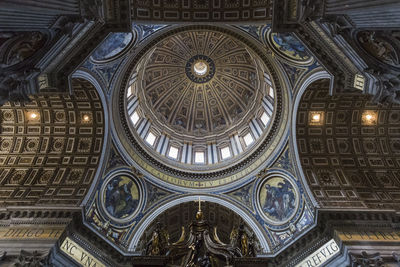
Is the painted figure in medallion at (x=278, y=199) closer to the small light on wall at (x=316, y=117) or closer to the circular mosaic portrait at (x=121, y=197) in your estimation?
the small light on wall at (x=316, y=117)

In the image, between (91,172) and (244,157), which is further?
(244,157)

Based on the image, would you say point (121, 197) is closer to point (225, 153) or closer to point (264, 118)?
point (225, 153)

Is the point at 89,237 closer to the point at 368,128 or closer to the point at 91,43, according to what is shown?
the point at 91,43

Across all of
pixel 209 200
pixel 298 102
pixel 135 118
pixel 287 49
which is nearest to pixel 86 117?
pixel 135 118

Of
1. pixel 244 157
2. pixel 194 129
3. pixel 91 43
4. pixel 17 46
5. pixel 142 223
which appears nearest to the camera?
pixel 17 46

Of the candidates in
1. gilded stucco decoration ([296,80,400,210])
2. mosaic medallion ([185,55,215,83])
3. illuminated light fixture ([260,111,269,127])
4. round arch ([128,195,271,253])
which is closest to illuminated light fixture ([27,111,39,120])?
round arch ([128,195,271,253])

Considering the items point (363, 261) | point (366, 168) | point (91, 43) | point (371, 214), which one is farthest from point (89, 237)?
point (366, 168)

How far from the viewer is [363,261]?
35.4ft

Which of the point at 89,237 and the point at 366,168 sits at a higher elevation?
the point at 366,168

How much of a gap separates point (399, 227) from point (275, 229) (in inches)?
239

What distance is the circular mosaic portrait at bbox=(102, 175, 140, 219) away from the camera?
54.0 feet

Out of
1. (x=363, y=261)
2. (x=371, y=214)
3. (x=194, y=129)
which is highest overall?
(x=194, y=129)

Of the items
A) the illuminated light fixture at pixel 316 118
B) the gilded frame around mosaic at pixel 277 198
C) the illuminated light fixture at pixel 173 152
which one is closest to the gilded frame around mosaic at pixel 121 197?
the illuminated light fixture at pixel 173 152

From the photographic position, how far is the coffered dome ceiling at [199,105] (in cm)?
1925
